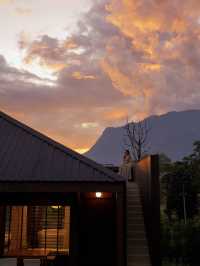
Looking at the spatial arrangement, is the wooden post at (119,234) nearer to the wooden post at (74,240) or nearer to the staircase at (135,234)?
the wooden post at (74,240)

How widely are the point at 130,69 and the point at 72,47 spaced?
8.16 metres

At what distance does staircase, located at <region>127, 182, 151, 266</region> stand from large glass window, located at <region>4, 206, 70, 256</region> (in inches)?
115

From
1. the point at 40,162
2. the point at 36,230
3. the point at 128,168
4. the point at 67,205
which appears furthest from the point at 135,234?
the point at 128,168

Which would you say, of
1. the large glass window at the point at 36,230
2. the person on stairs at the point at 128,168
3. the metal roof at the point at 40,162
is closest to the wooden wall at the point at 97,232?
the large glass window at the point at 36,230

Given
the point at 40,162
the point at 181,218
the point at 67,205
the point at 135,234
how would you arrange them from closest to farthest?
1. the point at 40,162
2. the point at 67,205
3. the point at 135,234
4. the point at 181,218

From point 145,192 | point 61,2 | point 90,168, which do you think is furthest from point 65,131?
point 90,168

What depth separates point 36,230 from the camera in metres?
17.6

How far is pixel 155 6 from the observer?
60.2 feet

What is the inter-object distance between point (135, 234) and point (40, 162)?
5.73 m

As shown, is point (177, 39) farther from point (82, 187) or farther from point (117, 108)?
point (117, 108)

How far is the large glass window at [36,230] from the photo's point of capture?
672 inches

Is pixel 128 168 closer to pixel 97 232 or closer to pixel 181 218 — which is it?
pixel 181 218

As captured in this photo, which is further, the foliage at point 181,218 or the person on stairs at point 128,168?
the person on stairs at point 128,168

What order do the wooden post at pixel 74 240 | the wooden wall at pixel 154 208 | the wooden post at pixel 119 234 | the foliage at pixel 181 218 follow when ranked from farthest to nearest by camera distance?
the foliage at pixel 181 218, the wooden wall at pixel 154 208, the wooden post at pixel 74 240, the wooden post at pixel 119 234
